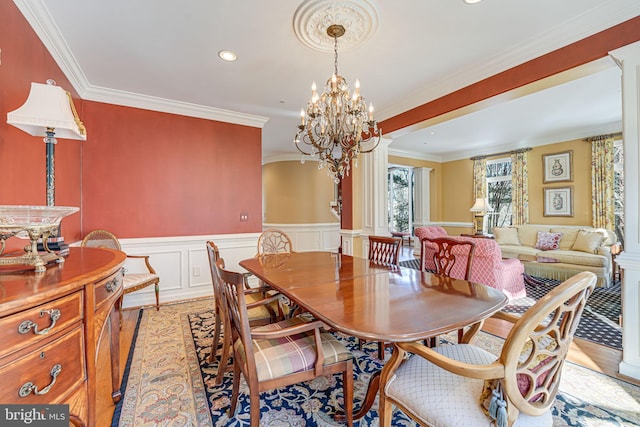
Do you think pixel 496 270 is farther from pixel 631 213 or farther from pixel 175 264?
pixel 175 264

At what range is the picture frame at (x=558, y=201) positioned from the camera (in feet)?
17.6

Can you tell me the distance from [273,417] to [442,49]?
10.3ft

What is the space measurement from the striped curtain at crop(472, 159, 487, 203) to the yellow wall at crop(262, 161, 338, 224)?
3.74 meters

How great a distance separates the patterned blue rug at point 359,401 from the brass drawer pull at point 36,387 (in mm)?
915

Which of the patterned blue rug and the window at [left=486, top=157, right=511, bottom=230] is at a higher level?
the window at [left=486, top=157, right=511, bottom=230]

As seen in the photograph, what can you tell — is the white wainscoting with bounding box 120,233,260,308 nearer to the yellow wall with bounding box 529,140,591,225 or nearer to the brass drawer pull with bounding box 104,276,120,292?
the brass drawer pull with bounding box 104,276,120,292

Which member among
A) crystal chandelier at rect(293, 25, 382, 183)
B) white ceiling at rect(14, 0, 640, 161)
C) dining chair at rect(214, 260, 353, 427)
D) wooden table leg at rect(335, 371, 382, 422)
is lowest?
wooden table leg at rect(335, 371, 382, 422)

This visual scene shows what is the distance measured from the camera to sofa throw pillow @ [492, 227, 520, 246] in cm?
564

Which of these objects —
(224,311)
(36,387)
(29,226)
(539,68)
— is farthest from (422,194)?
(36,387)

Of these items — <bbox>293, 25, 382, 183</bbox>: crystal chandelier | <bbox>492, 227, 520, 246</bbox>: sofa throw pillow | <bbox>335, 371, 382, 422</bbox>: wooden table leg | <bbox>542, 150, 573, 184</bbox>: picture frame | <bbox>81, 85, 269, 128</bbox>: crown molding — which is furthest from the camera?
<bbox>492, 227, 520, 246</bbox>: sofa throw pillow

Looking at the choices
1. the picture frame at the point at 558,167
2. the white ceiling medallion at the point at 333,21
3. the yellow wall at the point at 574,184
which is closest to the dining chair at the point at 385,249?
the white ceiling medallion at the point at 333,21

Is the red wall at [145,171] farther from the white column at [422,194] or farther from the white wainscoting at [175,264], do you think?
the white column at [422,194]

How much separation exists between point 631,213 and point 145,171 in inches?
187

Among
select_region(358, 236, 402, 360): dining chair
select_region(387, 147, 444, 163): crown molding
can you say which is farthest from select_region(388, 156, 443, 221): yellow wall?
select_region(358, 236, 402, 360): dining chair
